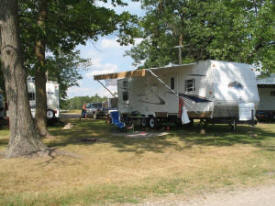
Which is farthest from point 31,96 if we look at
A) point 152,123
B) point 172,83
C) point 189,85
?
point 189,85

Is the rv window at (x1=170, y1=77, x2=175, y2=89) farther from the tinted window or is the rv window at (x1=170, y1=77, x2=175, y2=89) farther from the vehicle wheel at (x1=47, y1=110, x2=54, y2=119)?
the vehicle wheel at (x1=47, y1=110, x2=54, y2=119)

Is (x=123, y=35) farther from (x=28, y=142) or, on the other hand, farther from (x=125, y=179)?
(x=125, y=179)

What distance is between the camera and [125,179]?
19.4 ft

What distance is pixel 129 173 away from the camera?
252 inches

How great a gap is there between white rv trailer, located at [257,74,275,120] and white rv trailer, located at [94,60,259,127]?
817cm

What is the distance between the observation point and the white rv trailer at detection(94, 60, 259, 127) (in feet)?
41.8

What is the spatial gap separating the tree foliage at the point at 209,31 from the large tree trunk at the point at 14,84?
16.6ft

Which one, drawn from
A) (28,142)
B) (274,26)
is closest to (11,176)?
(28,142)

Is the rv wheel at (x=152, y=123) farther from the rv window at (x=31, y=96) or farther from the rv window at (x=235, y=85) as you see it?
the rv window at (x=31, y=96)

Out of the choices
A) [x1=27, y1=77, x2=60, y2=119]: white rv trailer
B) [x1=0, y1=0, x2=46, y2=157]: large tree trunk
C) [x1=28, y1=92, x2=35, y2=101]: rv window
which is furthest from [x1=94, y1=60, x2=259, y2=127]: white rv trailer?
[x1=28, y1=92, x2=35, y2=101]: rv window

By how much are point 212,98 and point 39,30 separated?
710 cm

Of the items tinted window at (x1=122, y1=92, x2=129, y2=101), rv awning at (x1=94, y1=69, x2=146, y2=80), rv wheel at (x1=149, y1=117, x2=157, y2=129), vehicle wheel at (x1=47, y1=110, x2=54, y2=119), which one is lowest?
rv wheel at (x1=149, y1=117, x2=157, y2=129)

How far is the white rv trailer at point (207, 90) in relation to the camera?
12750 millimetres

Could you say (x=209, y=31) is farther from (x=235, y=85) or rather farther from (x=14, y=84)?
(x=14, y=84)
